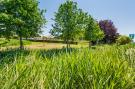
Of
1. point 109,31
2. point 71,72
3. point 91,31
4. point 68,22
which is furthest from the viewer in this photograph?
point 109,31

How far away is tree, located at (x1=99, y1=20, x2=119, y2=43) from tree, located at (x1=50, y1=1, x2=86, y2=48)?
2995 centimetres

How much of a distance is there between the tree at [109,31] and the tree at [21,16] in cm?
4033

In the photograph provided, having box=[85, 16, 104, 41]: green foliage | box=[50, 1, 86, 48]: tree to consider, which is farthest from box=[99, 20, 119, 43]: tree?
box=[50, 1, 86, 48]: tree

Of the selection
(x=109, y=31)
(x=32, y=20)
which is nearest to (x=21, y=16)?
(x=32, y=20)

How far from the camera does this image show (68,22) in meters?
41.6

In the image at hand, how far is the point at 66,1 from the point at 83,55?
37.6 meters

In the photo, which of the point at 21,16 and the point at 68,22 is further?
the point at 68,22

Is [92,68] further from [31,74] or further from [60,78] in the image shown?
[31,74]

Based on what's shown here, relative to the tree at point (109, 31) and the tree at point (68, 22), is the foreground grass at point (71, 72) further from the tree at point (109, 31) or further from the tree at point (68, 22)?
the tree at point (109, 31)

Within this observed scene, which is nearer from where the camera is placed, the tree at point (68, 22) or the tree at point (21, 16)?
the tree at point (21, 16)

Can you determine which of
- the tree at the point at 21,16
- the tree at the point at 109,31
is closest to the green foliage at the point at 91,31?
the tree at the point at 109,31

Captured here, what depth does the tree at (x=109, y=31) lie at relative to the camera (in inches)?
2879

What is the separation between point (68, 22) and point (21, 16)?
9.89m

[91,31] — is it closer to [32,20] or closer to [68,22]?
[68,22]
